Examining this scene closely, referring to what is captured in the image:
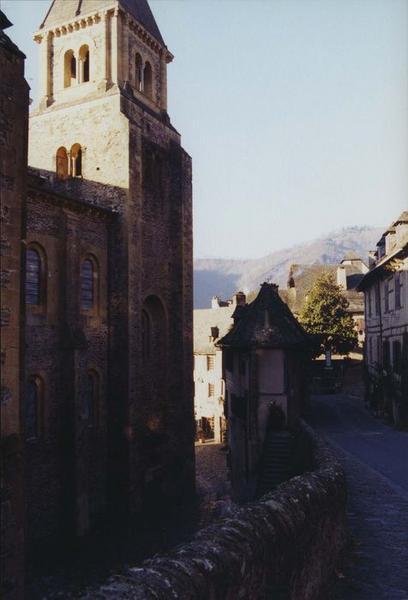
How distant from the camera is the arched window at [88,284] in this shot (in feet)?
72.1

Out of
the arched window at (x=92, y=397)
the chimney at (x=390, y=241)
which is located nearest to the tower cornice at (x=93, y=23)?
the chimney at (x=390, y=241)

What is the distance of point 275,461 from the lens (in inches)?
763

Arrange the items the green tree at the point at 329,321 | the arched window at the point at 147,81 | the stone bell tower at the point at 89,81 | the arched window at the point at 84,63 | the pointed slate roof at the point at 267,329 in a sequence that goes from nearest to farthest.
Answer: the pointed slate roof at the point at 267,329
the stone bell tower at the point at 89,81
the arched window at the point at 84,63
the arched window at the point at 147,81
the green tree at the point at 329,321

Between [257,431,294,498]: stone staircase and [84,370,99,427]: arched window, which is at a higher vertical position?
[84,370,99,427]: arched window

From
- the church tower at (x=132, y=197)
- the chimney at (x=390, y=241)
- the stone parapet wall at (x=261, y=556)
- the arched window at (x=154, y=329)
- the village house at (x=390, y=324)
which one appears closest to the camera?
the stone parapet wall at (x=261, y=556)

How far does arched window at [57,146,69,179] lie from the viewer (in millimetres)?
25438

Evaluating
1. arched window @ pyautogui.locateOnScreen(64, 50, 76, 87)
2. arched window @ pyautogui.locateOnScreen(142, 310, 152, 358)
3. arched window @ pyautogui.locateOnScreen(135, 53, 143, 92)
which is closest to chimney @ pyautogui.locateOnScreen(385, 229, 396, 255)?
arched window @ pyautogui.locateOnScreen(142, 310, 152, 358)

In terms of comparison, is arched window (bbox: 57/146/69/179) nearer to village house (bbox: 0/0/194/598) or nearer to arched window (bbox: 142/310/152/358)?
village house (bbox: 0/0/194/598)

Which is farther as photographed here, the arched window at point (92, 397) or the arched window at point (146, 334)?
the arched window at point (146, 334)

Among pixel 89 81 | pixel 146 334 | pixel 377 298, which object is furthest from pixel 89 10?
pixel 377 298

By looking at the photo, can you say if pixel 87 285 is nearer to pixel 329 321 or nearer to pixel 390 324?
pixel 390 324

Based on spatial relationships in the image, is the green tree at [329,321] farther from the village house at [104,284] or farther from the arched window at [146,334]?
the arched window at [146,334]

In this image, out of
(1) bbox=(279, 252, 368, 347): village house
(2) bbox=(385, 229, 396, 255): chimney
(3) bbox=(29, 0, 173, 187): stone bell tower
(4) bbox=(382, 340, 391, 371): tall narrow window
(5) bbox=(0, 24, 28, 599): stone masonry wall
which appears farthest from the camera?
(1) bbox=(279, 252, 368, 347): village house

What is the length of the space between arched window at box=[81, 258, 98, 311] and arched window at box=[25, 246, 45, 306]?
7.78 feet
